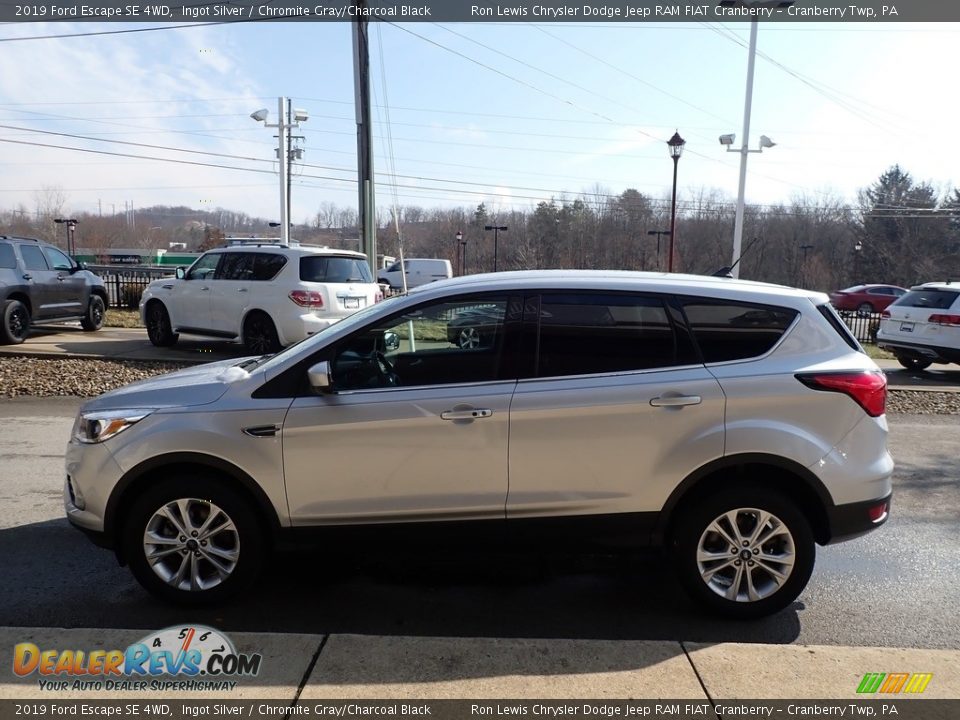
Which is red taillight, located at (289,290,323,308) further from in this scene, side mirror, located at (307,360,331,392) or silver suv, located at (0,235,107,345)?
side mirror, located at (307,360,331,392)

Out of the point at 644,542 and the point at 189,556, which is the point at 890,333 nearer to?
the point at 644,542

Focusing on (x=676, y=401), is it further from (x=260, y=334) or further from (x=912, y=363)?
(x=912, y=363)

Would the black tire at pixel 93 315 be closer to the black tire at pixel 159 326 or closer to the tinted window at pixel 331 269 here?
the black tire at pixel 159 326

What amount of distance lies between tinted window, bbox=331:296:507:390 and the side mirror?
10 cm

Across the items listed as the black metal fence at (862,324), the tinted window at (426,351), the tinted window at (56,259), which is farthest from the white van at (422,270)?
the tinted window at (426,351)

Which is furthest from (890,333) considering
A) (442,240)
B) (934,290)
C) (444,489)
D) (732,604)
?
(442,240)

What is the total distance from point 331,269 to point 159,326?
4.10 metres

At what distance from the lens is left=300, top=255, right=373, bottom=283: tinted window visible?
11164mm

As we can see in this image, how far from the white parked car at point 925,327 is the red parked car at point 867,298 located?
24348 mm

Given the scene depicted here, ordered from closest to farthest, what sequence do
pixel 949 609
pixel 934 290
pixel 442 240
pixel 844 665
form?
1. pixel 844 665
2. pixel 949 609
3. pixel 934 290
4. pixel 442 240

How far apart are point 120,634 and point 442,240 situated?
5853cm

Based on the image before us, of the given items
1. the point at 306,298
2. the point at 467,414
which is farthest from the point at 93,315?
the point at 467,414

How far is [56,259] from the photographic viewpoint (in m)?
13.7

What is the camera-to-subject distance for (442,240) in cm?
6044
